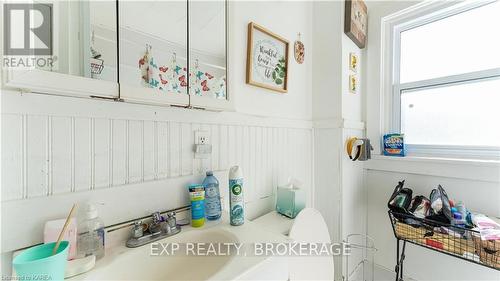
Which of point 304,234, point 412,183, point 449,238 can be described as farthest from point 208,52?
point 412,183

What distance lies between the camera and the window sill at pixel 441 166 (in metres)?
1.12

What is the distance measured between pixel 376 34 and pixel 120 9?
162 centimetres

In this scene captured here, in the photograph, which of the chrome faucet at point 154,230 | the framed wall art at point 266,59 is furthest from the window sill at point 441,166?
the chrome faucet at point 154,230

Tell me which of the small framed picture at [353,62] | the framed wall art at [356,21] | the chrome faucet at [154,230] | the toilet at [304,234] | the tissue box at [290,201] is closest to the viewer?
the chrome faucet at [154,230]

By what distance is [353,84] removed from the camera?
1.47m

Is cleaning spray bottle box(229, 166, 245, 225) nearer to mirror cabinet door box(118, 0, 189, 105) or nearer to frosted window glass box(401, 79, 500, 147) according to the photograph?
mirror cabinet door box(118, 0, 189, 105)

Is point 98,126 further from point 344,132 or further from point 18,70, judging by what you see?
point 344,132

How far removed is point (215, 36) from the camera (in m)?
0.90

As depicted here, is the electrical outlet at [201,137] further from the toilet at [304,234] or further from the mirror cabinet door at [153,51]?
the toilet at [304,234]

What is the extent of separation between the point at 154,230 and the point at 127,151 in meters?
0.28

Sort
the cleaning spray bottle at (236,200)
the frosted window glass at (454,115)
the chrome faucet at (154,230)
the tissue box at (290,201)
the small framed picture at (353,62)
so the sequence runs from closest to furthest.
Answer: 1. the chrome faucet at (154,230)
2. the cleaning spray bottle at (236,200)
3. the tissue box at (290,201)
4. the frosted window glass at (454,115)
5. the small framed picture at (353,62)

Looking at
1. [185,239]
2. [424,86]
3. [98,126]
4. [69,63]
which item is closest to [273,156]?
[185,239]

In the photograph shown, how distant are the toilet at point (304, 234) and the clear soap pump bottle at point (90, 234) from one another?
0.56 m

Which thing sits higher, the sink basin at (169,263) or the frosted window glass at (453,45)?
the frosted window glass at (453,45)
